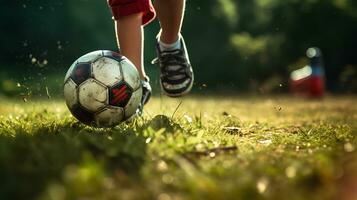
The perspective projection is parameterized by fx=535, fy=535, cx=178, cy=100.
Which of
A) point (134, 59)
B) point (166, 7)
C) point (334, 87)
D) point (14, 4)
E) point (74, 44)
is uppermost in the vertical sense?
point (166, 7)

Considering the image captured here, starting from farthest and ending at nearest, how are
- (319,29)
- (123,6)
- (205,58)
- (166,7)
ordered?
(205,58) < (319,29) < (166,7) < (123,6)

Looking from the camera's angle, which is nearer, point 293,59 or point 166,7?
point 166,7

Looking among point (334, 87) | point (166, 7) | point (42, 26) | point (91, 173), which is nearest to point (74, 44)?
point (42, 26)

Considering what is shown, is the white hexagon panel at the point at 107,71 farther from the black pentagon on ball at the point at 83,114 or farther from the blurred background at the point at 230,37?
the blurred background at the point at 230,37

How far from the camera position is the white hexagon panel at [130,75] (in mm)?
2832

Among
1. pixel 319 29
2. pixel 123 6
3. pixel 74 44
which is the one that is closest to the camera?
pixel 123 6

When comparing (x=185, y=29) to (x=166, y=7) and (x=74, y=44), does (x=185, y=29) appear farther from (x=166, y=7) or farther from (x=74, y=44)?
(x=166, y=7)

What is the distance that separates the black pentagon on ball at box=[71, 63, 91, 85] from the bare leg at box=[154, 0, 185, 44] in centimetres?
95

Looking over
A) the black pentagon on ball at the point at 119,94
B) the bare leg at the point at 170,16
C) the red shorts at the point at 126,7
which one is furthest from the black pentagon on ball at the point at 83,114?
the bare leg at the point at 170,16

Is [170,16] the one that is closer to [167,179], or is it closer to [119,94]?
[119,94]

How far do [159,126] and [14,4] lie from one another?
1181cm

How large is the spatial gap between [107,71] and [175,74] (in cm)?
92

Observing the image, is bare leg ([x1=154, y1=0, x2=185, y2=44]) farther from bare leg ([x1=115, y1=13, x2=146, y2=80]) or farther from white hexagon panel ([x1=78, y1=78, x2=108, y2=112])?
white hexagon panel ([x1=78, y1=78, x2=108, y2=112])

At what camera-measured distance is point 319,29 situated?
11.9 metres
